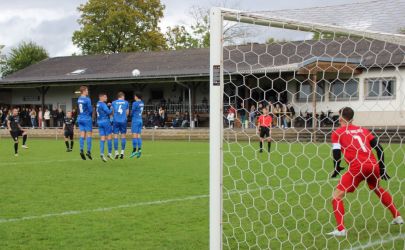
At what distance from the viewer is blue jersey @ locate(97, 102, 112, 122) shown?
14578 mm

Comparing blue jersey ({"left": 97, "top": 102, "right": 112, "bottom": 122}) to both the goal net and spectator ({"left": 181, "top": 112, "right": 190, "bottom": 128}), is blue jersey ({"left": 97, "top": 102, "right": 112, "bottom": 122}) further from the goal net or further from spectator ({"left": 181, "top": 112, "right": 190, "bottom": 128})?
spectator ({"left": 181, "top": 112, "right": 190, "bottom": 128})

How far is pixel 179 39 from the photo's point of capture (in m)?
56.2

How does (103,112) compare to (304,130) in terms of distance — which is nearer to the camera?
(304,130)

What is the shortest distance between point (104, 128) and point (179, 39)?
42.3 m

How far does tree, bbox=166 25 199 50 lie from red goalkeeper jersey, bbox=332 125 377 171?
4985cm

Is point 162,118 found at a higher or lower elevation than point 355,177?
higher

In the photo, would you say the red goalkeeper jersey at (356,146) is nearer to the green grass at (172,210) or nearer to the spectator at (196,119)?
the green grass at (172,210)

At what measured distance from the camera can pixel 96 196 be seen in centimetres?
875

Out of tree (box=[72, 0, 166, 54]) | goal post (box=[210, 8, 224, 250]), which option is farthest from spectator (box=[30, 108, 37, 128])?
goal post (box=[210, 8, 224, 250])

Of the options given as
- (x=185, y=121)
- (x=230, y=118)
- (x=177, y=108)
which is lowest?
(x=185, y=121)

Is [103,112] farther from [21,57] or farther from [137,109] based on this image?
[21,57]

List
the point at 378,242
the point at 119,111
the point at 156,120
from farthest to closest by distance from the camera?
the point at 156,120, the point at 119,111, the point at 378,242

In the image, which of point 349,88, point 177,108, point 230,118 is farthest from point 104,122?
point 177,108

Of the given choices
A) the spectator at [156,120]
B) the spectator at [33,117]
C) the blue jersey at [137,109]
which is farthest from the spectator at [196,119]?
the blue jersey at [137,109]
